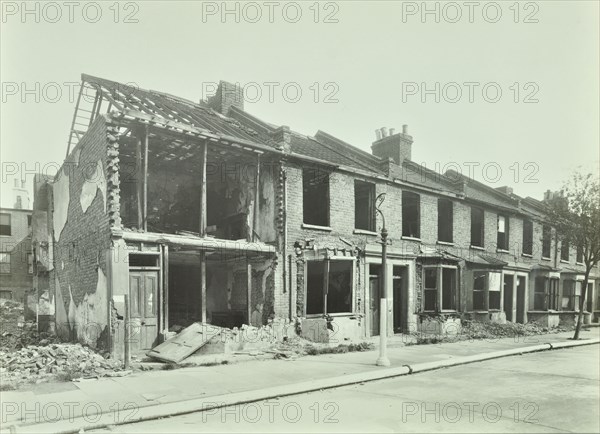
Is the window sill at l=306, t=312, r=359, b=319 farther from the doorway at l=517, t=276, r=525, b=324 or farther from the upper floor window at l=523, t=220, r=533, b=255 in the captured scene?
the upper floor window at l=523, t=220, r=533, b=255

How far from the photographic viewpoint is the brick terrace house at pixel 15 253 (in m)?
34.0

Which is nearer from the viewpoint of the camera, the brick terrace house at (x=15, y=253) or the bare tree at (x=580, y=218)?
the bare tree at (x=580, y=218)

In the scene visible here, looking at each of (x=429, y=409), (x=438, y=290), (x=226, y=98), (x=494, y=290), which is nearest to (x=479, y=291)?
(x=494, y=290)

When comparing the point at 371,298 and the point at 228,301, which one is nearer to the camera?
the point at 228,301

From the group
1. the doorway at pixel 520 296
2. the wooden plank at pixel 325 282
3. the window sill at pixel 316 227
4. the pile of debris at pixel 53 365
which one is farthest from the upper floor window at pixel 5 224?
the doorway at pixel 520 296

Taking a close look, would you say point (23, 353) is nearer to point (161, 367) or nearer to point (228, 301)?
point (161, 367)

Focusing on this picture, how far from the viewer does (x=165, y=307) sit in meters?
12.0

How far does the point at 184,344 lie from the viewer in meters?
11.0

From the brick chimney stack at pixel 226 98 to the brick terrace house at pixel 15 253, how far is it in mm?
22933

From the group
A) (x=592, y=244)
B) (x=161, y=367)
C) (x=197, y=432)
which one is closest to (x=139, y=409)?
(x=197, y=432)

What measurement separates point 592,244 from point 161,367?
17305 mm

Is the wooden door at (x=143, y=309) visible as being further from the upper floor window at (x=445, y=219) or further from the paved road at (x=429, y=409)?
the upper floor window at (x=445, y=219)

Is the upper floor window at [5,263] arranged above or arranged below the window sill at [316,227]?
below

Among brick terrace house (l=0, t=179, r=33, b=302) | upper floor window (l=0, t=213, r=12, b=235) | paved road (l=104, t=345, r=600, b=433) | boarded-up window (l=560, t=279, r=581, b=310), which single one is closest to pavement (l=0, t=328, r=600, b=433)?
paved road (l=104, t=345, r=600, b=433)
